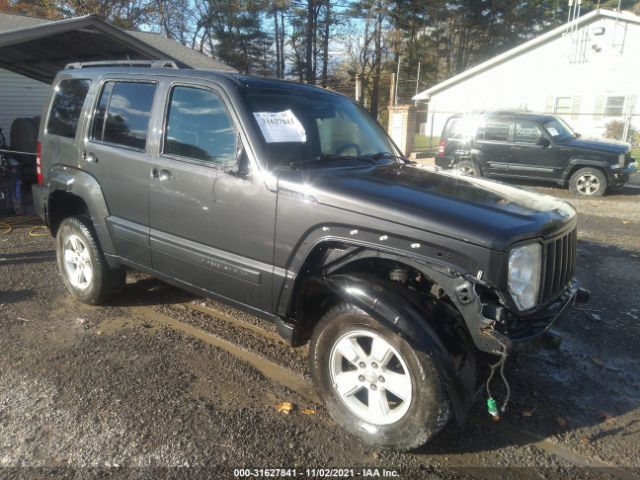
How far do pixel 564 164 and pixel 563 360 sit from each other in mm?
8791

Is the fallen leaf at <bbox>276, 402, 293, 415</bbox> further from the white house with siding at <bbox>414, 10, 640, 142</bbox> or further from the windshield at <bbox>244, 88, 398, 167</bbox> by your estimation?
the white house with siding at <bbox>414, 10, 640, 142</bbox>

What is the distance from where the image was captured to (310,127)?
3.64m

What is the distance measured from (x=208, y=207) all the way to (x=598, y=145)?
420 inches

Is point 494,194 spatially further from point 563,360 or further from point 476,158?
point 476,158

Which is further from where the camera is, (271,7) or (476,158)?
(271,7)

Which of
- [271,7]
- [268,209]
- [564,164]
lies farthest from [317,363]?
[271,7]

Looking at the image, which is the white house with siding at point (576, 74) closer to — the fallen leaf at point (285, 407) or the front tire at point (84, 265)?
the front tire at point (84, 265)

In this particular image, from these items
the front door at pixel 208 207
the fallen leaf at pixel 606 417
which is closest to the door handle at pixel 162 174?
the front door at pixel 208 207

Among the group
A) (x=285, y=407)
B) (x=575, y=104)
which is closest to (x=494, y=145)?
(x=285, y=407)

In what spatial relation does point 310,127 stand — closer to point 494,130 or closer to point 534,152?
point 534,152

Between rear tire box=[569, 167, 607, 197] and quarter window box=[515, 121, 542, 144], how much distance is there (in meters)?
1.22

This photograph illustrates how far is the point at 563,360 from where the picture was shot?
152 inches

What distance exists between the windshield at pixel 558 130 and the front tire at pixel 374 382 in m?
10.4

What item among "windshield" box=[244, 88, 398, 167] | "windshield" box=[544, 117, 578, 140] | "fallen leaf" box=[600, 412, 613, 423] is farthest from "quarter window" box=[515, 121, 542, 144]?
"fallen leaf" box=[600, 412, 613, 423]
